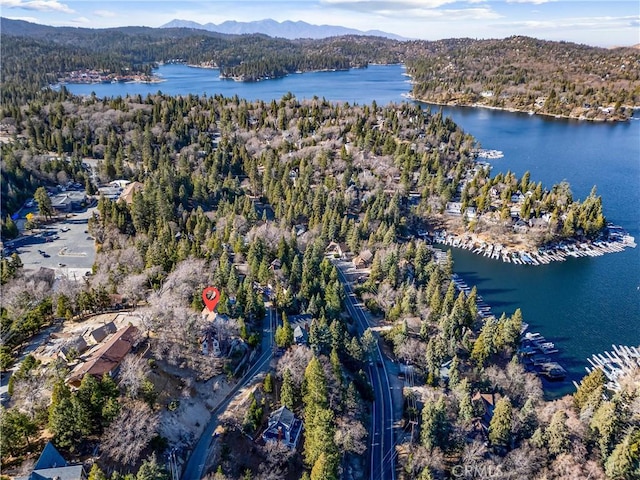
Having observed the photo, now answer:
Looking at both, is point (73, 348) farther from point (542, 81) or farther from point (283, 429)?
point (542, 81)

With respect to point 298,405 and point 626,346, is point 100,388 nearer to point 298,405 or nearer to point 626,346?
point 298,405

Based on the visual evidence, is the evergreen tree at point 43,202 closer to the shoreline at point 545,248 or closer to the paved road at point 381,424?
the paved road at point 381,424

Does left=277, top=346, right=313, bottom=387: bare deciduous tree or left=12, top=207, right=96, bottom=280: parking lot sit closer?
left=277, top=346, right=313, bottom=387: bare deciduous tree

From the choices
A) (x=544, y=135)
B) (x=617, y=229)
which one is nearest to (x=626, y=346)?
(x=617, y=229)

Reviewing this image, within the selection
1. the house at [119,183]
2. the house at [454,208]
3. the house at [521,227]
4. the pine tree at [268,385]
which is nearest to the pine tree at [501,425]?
the pine tree at [268,385]

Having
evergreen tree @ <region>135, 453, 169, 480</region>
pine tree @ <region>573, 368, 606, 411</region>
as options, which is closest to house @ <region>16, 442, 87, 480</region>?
evergreen tree @ <region>135, 453, 169, 480</region>

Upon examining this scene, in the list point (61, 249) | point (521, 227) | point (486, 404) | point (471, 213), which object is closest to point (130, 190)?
point (61, 249)

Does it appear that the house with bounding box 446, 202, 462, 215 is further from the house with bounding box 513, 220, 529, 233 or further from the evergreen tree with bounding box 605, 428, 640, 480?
the evergreen tree with bounding box 605, 428, 640, 480
